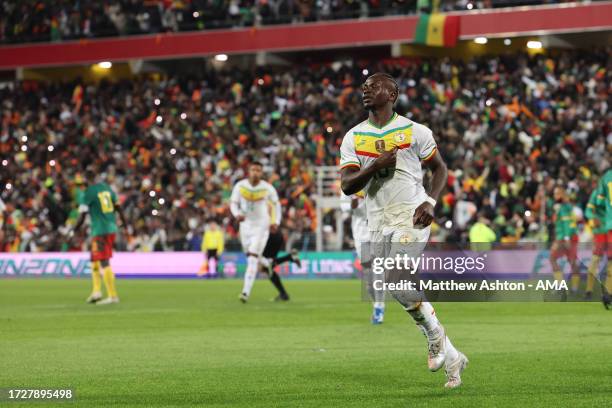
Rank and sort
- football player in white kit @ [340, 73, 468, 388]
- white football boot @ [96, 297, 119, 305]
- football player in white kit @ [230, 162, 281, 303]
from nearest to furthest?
football player in white kit @ [340, 73, 468, 388], white football boot @ [96, 297, 119, 305], football player in white kit @ [230, 162, 281, 303]

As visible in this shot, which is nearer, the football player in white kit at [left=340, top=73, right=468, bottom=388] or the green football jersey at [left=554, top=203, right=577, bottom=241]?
the football player in white kit at [left=340, top=73, right=468, bottom=388]

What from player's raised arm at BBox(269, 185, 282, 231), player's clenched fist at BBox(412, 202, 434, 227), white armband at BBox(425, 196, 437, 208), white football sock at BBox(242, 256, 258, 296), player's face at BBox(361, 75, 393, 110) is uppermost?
player's face at BBox(361, 75, 393, 110)

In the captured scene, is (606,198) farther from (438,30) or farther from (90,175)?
(438,30)

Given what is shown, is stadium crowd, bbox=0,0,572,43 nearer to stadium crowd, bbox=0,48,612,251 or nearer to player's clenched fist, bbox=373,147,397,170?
stadium crowd, bbox=0,48,612,251

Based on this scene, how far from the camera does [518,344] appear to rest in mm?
13703

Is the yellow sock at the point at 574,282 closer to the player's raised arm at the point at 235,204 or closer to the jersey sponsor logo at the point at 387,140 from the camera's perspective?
the jersey sponsor logo at the point at 387,140

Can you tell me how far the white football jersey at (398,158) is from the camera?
980cm

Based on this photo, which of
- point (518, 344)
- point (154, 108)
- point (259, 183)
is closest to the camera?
point (518, 344)

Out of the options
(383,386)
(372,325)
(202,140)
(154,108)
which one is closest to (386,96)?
(383,386)

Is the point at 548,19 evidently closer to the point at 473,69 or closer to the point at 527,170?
the point at 473,69

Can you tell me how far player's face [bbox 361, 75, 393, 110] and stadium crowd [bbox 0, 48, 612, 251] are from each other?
17.5 metres

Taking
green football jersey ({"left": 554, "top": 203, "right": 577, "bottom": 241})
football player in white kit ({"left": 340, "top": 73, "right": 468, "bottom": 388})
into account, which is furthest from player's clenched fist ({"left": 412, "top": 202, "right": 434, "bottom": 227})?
green football jersey ({"left": 554, "top": 203, "right": 577, "bottom": 241})

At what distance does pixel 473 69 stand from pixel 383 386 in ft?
103

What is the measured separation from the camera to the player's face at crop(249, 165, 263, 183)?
2242 centimetres
